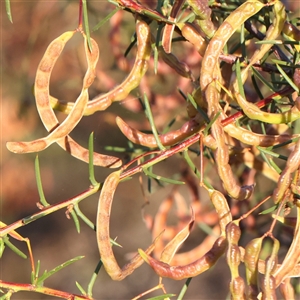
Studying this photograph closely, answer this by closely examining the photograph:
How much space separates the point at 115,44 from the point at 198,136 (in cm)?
47

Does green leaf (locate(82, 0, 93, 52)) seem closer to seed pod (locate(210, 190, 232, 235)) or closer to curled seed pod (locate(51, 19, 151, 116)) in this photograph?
curled seed pod (locate(51, 19, 151, 116))

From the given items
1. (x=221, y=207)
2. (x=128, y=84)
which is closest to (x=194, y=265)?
(x=221, y=207)

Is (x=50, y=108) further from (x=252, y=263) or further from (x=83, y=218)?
(x=252, y=263)

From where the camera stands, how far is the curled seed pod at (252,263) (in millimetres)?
367

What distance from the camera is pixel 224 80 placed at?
0.47 metres

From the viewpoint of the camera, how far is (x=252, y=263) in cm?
37

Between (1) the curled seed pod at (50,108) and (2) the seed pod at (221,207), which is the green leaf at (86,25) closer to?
(1) the curled seed pod at (50,108)

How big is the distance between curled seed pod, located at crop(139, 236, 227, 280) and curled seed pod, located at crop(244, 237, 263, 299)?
0.10 ft

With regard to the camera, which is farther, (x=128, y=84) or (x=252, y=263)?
(x=128, y=84)

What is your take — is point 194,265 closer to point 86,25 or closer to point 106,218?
point 106,218

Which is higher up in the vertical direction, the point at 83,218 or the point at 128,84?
the point at 128,84

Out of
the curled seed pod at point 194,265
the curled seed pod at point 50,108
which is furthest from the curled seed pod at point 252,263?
the curled seed pod at point 50,108

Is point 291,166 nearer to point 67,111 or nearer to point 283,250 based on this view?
point 67,111

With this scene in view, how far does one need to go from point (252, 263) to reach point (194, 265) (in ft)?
0.18
